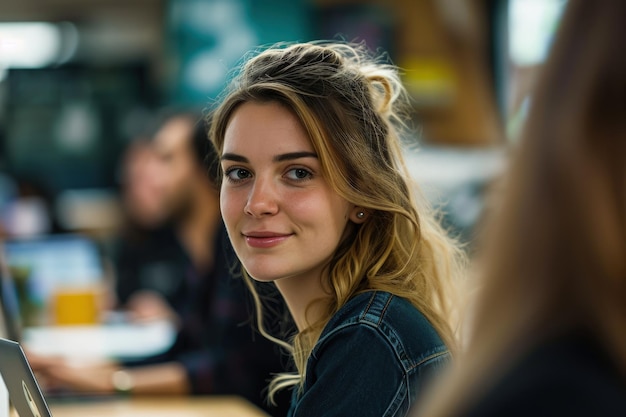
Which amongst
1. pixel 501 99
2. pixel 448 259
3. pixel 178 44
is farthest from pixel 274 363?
pixel 501 99

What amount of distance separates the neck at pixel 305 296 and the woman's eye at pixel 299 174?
158mm

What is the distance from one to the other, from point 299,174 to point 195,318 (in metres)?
1.66

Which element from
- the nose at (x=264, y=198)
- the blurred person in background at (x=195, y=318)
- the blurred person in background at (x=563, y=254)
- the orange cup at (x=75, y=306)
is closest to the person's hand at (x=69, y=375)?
the blurred person in background at (x=195, y=318)

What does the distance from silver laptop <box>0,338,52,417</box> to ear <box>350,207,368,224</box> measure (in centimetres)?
A: 49

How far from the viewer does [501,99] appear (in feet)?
22.3

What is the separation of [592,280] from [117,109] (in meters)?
9.29

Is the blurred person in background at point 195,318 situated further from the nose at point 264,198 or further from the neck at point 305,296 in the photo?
the nose at point 264,198

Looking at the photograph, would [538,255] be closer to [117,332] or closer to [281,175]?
[281,175]

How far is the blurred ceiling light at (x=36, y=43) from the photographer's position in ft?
31.1

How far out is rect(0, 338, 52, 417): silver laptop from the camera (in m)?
1.18

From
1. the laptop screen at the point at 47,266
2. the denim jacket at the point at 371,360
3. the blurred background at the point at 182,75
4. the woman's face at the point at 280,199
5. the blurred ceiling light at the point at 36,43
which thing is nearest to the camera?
the denim jacket at the point at 371,360

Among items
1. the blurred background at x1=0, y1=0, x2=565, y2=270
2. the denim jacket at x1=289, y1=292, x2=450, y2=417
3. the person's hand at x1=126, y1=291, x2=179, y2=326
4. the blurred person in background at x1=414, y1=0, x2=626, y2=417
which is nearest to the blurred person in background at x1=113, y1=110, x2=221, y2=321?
the person's hand at x1=126, y1=291, x2=179, y2=326

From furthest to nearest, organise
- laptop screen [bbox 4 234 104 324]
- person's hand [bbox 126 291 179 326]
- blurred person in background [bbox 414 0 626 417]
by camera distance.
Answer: person's hand [bbox 126 291 179 326] < laptop screen [bbox 4 234 104 324] < blurred person in background [bbox 414 0 626 417]

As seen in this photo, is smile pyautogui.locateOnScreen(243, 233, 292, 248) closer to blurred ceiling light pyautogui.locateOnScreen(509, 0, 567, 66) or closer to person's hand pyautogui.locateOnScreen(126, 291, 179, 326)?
person's hand pyautogui.locateOnScreen(126, 291, 179, 326)
